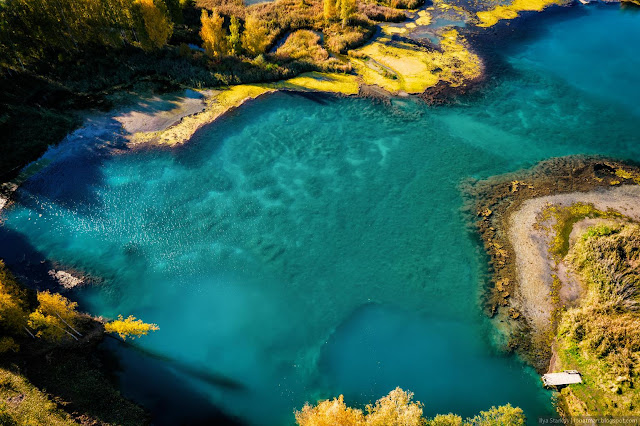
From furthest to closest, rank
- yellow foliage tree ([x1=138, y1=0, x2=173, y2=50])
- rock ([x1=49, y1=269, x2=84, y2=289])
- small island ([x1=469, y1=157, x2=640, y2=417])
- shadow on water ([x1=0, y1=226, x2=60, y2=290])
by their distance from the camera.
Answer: yellow foliage tree ([x1=138, y1=0, x2=173, y2=50]) → rock ([x1=49, y1=269, x2=84, y2=289]) → shadow on water ([x1=0, y1=226, x2=60, y2=290]) → small island ([x1=469, y1=157, x2=640, y2=417])

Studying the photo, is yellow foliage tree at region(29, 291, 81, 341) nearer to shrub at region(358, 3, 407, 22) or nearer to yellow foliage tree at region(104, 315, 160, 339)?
yellow foliage tree at region(104, 315, 160, 339)

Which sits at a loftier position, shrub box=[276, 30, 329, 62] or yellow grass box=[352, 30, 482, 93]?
shrub box=[276, 30, 329, 62]

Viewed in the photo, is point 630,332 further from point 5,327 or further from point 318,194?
point 5,327

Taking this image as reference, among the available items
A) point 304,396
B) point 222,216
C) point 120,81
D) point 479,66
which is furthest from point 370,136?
point 120,81

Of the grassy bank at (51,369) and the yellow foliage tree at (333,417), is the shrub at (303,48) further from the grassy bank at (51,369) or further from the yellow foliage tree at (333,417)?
the yellow foliage tree at (333,417)

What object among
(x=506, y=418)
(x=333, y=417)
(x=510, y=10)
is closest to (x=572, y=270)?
(x=506, y=418)

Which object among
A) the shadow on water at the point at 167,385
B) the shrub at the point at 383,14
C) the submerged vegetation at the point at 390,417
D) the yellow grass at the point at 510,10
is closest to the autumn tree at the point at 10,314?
the shadow on water at the point at 167,385

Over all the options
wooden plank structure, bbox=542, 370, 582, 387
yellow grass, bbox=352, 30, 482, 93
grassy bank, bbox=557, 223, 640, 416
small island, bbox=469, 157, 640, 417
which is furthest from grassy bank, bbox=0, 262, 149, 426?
yellow grass, bbox=352, 30, 482, 93

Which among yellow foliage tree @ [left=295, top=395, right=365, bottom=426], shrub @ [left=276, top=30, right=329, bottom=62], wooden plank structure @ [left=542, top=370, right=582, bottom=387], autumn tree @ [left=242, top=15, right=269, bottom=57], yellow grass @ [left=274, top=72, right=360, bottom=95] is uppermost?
autumn tree @ [left=242, top=15, right=269, bottom=57]

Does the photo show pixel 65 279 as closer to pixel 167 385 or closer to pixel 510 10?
pixel 167 385
